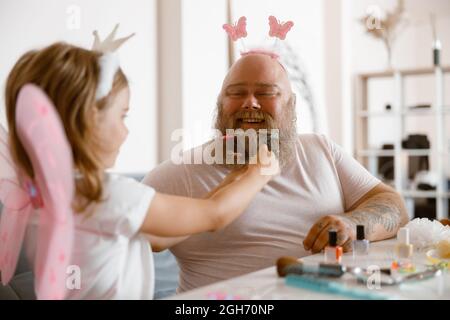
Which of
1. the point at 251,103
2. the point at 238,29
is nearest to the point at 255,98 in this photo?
the point at 251,103

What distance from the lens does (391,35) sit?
512 centimetres

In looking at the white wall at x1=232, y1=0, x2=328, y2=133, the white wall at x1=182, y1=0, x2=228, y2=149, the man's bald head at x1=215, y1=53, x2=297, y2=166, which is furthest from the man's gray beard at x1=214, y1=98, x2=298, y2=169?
the white wall at x1=182, y1=0, x2=228, y2=149

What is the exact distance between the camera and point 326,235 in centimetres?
119

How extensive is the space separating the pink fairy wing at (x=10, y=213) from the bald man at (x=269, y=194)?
537 mm

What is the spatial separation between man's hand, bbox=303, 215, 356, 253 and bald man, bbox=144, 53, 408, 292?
0.04 m

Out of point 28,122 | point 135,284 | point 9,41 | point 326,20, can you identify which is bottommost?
point 135,284

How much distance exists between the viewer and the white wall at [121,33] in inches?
67.9

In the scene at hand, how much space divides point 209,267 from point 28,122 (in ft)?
2.57

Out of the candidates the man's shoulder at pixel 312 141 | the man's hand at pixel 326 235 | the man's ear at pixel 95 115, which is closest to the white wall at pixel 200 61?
the man's shoulder at pixel 312 141

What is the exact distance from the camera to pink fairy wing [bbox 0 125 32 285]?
804 millimetres

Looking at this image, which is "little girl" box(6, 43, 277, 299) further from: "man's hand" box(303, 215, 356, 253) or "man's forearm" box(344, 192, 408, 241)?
"man's forearm" box(344, 192, 408, 241)

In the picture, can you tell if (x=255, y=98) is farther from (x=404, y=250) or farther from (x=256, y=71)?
(x=404, y=250)
